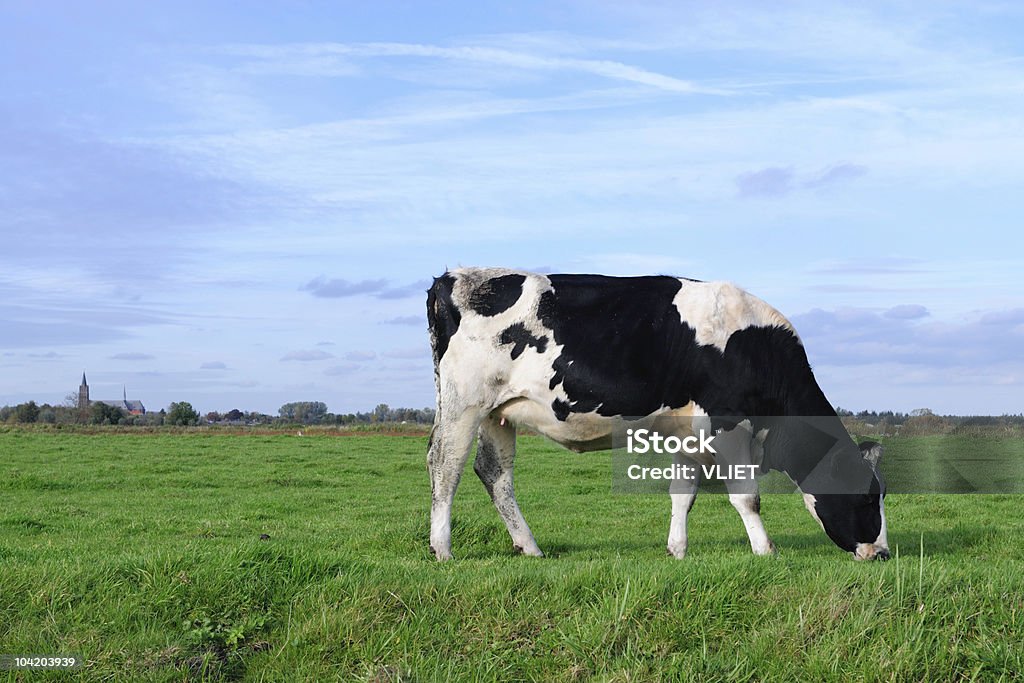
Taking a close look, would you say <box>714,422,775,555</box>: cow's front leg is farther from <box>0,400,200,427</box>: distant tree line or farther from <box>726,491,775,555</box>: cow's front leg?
<box>0,400,200,427</box>: distant tree line

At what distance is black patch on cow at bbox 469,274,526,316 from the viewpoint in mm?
9906

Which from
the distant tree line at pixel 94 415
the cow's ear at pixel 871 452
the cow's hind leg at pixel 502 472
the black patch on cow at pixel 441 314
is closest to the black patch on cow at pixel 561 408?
the cow's hind leg at pixel 502 472

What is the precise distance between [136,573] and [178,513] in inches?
394

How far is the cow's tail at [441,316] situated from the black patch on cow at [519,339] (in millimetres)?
544

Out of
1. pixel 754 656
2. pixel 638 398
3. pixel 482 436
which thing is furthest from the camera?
pixel 482 436

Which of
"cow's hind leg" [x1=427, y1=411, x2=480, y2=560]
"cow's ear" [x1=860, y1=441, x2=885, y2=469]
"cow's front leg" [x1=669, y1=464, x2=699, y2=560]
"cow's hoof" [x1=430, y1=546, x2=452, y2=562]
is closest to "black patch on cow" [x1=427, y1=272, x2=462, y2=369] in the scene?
"cow's hind leg" [x1=427, y1=411, x2=480, y2=560]

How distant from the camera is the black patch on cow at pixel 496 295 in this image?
9.91 metres

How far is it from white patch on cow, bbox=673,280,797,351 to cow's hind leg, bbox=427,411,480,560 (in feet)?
7.93

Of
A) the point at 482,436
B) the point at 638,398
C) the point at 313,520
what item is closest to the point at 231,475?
the point at 313,520

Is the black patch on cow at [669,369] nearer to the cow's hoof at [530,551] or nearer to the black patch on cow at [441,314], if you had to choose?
the black patch on cow at [441,314]

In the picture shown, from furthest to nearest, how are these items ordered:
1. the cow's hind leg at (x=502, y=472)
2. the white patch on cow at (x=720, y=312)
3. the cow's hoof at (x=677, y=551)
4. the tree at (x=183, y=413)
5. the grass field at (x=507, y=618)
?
the tree at (x=183, y=413)
the cow's hind leg at (x=502, y=472)
the cow's hoof at (x=677, y=551)
the white patch on cow at (x=720, y=312)
the grass field at (x=507, y=618)

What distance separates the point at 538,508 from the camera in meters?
17.2

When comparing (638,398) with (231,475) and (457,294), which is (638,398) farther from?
(231,475)

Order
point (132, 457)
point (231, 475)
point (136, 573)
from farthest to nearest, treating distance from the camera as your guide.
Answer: point (132, 457) < point (231, 475) < point (136, 573)
